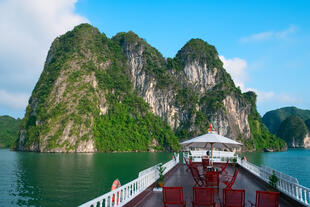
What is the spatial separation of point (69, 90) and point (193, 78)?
63.4 m

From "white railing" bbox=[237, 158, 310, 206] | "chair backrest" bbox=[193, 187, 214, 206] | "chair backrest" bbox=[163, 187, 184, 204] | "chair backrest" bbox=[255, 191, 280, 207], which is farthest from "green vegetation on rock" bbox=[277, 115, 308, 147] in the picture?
"chair backrest" bbox=[163, 187, 184, 204]

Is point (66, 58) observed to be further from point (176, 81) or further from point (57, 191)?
point (57, 191)

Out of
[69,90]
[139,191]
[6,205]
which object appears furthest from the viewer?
[69,90]

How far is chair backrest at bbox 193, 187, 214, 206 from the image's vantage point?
20.4 ft

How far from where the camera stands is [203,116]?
11075cm

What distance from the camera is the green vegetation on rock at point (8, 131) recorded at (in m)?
112

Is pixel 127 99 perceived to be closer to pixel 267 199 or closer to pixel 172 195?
pixel 172 195

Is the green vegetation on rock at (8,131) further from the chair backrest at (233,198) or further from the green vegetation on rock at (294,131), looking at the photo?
the green vegetation on rock at (294,131)

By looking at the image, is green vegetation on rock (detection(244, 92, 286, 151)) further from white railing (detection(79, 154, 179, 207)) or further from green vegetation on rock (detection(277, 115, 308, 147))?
white railing (detection(79, 154, 179, 207))

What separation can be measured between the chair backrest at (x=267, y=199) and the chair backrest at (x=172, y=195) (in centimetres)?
204

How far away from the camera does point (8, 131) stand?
122m

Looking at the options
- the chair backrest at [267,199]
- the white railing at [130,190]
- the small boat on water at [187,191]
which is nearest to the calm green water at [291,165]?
the small boat on water at [187,191]

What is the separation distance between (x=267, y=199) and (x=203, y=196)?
1.67 m

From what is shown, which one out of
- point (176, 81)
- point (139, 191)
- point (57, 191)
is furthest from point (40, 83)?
point (139, 191)
